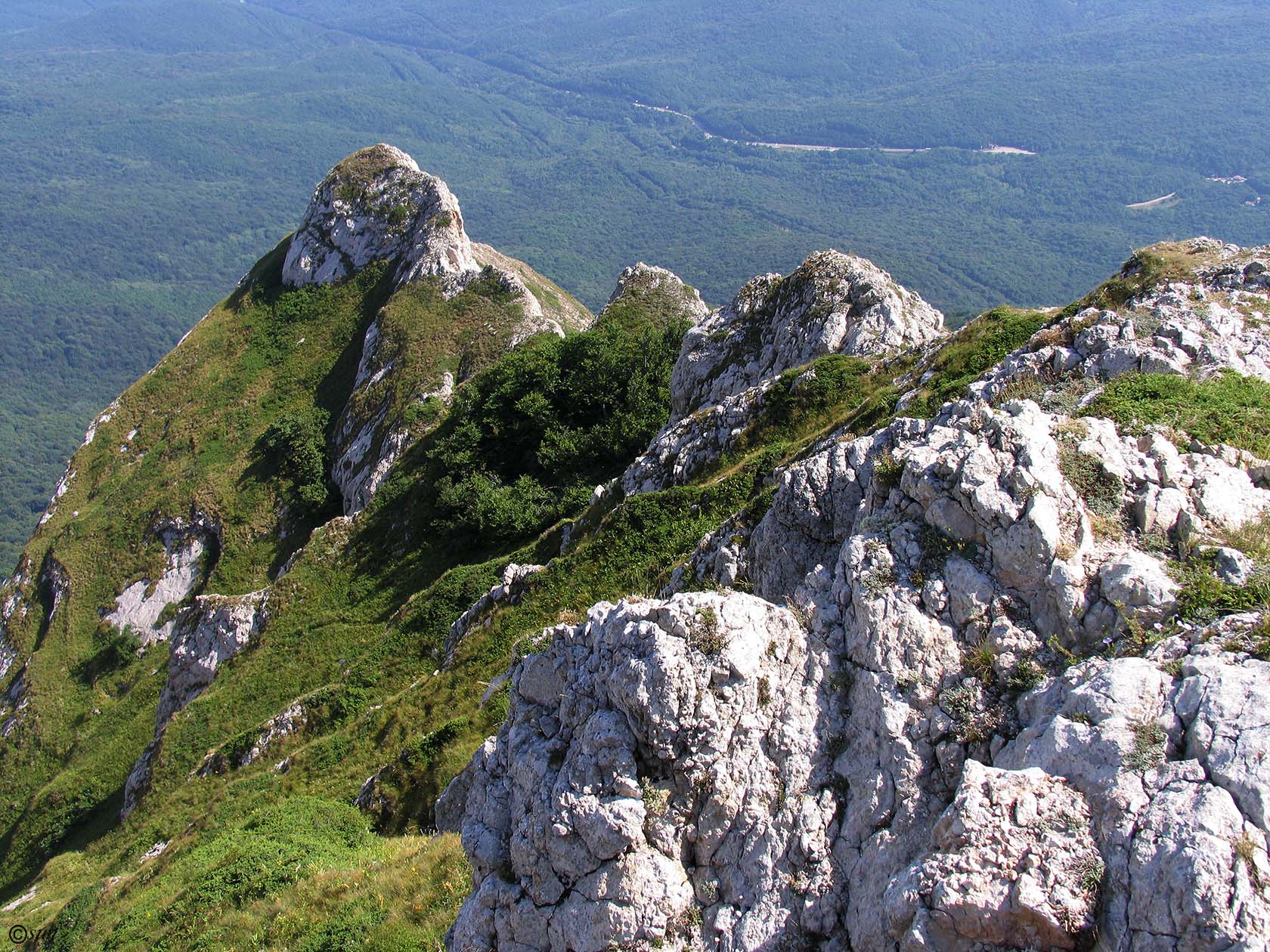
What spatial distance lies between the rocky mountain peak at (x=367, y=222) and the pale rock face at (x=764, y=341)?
37.4 metres

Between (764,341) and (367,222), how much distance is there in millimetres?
50950

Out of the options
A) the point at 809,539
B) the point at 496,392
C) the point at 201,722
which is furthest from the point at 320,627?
the point at 809,539

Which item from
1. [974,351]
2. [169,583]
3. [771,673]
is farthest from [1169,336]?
[169,583]

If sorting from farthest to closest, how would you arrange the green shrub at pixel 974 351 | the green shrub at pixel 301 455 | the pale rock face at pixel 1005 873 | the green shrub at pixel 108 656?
the green shrub at pixel 301 455
the green shrub at pixel 108 656
the green shrub at pixel 974 351
the pale rock face at pixel 1005 873

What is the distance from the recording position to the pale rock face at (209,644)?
3962 cm

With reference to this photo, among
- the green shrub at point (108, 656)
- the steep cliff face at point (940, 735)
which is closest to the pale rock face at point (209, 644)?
the green shrub at point (108, 656)

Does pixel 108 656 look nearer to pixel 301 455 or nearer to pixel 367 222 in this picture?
pixel 301 455

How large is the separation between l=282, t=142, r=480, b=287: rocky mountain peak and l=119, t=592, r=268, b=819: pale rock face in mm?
38538

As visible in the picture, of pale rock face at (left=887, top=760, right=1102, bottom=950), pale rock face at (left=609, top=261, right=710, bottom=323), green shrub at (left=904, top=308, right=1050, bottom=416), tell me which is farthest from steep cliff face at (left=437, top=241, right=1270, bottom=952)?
pale rock face at (left=609, top=261, right=710, bottom=323)

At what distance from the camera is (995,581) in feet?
34.4

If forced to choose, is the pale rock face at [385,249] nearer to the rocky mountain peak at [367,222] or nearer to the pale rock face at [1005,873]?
the rocky mountain peak at [367,222]

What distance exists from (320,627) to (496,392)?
53.2 ft

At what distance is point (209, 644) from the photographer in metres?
40.2

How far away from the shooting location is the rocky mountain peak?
72.7 metres
